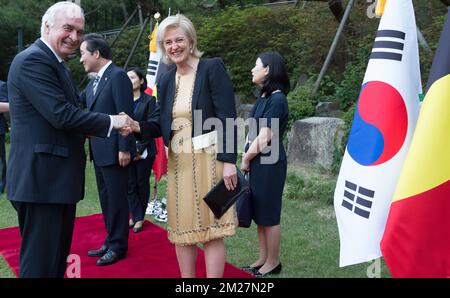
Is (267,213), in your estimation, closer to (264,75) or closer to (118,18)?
(264,75)

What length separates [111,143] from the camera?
3771mm

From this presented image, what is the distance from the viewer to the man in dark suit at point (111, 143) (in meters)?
3.72

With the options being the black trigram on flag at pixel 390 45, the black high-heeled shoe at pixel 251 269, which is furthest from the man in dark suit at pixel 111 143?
the black trigram on flag at pixel 390 45

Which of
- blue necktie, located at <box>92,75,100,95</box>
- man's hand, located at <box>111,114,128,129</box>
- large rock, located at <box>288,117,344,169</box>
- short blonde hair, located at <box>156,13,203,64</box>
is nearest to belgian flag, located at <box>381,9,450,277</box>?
short blonde hair, located at <box>156,13,203,64</box>

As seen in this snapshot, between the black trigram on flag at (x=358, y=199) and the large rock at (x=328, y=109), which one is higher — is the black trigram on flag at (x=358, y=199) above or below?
above

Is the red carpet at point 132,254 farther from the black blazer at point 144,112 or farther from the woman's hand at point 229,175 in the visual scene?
the woman's hand at point 229,175

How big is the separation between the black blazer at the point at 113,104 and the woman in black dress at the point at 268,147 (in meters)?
1.00

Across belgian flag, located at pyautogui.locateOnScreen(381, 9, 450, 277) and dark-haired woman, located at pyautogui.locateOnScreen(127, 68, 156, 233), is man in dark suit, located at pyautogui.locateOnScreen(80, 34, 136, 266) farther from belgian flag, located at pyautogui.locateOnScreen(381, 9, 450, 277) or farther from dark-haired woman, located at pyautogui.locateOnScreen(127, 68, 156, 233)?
→ belgian flag, located at pyautogui.locateOnScreen(381, 9, 450, 277)

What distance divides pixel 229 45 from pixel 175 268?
8.60m

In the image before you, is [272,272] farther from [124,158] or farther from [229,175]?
[124,158]

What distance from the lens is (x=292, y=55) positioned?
34.6 ft

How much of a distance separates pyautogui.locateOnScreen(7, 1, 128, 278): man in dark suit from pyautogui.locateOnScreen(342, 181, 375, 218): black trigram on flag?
1409 millimetres

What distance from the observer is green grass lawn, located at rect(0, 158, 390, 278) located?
370 cm
